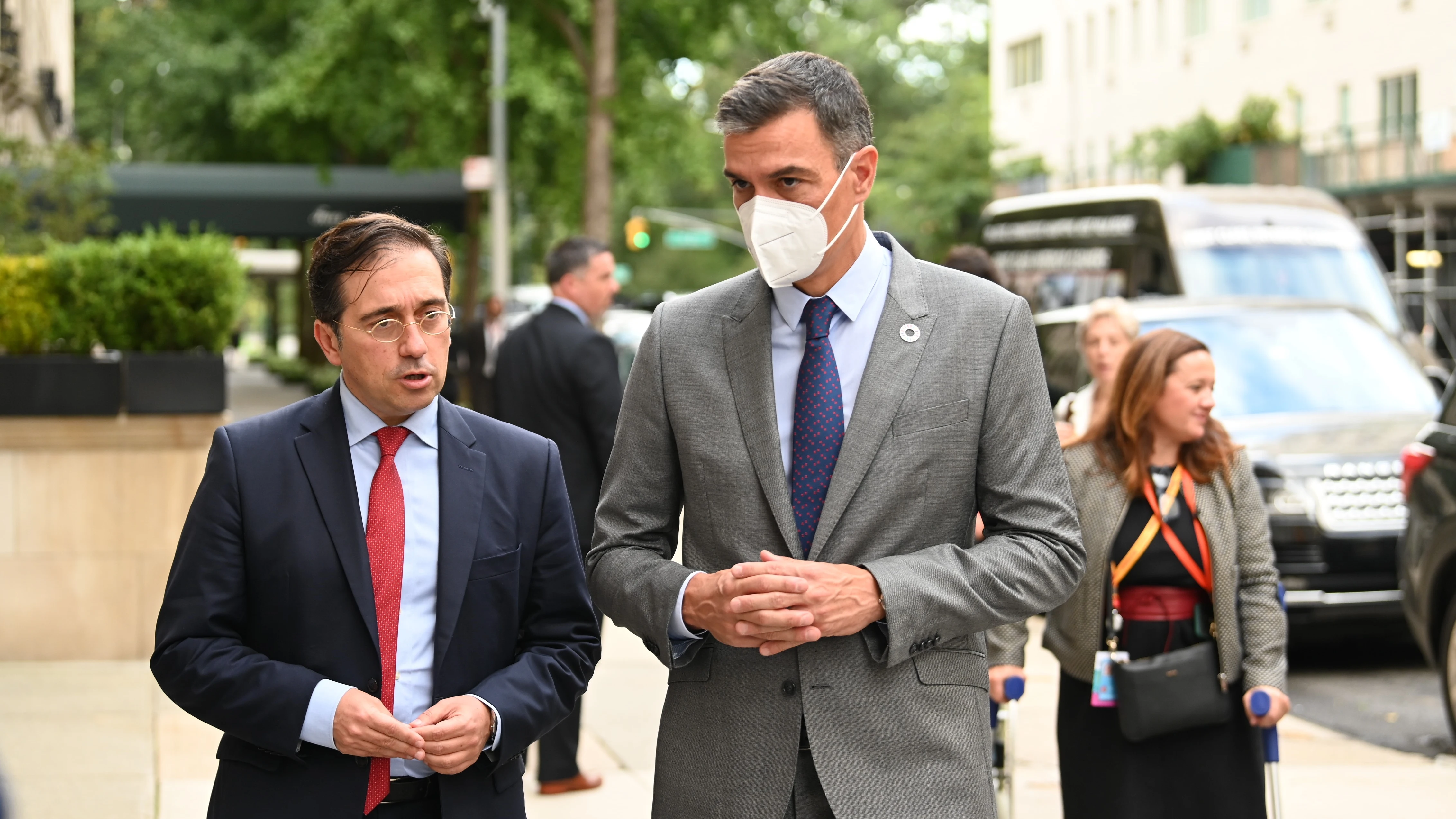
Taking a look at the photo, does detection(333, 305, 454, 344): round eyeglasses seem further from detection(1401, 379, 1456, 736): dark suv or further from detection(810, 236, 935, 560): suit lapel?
detection(1401, 379, 1456, 736): dark suv

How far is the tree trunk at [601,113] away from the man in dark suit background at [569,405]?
42.4ft

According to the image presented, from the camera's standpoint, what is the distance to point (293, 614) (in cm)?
278

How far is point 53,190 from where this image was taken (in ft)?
46.4

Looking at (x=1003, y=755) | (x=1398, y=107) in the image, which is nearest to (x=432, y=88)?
(x=1003, y=755)

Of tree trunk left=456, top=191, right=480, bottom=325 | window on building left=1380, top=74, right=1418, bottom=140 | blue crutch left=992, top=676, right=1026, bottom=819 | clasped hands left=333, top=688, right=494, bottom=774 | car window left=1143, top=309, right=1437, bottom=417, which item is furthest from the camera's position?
window on building left=1380, top=74, right=1418, bottom=140

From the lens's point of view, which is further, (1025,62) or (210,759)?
(1025,62)

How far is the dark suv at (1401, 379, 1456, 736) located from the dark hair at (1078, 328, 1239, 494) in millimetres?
2892

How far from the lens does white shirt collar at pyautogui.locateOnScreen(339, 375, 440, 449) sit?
2.90 metres

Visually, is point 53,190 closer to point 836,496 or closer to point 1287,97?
point 836,496

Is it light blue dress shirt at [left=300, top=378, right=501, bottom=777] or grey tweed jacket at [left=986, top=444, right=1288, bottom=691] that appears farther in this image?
grey tweed jacket at [left=986, top=444, right=1288, bottom=691]

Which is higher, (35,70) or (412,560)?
(35,70)

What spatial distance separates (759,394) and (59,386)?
21.8ft

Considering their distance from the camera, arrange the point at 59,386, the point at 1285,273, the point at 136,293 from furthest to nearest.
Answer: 1. the point at 1285,273
2. the point at 136,293
3. the point at 59,386

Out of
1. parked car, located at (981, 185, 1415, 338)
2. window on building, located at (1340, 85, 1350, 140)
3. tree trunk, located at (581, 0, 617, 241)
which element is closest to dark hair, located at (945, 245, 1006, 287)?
parked car, located at (981, 185, 1415, 338)
